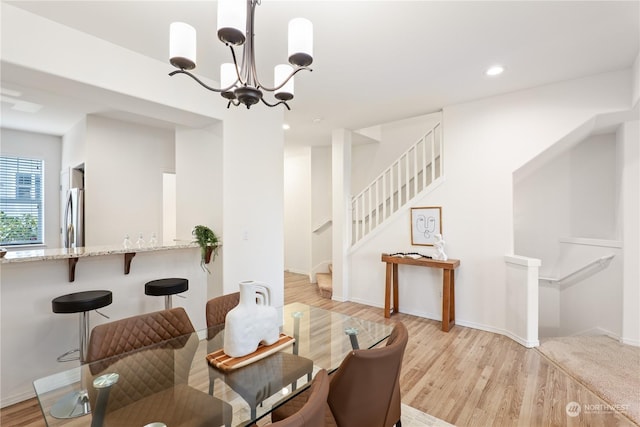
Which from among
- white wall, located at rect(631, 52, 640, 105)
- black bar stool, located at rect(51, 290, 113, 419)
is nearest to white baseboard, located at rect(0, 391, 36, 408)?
black bar stool, located at rect(51, 290, 113, 419)

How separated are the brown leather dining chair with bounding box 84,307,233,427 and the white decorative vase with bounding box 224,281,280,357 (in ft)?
0.83

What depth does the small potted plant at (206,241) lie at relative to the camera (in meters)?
3.08

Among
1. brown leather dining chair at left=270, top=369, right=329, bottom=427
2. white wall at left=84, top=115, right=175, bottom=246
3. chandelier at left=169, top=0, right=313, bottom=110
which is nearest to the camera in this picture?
brown leather dining chair at left=270, top=369, right=329, bottom=427

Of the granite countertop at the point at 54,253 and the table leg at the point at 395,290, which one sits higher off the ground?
the granite countertop at the point at 54,253

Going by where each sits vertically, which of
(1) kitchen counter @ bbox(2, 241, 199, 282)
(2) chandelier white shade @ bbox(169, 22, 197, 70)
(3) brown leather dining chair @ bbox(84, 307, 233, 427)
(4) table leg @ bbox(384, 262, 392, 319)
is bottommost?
(4) table leg @ bbox(384, 262, 392, 319)

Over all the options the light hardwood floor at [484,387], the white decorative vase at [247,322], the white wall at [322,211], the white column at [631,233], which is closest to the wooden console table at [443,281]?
the light hardwood floor at [484,387]

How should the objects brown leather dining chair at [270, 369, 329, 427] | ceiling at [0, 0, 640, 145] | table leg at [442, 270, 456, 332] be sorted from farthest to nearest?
table leg at [442, 270, 456, 332]
ceiling at [0, 0, 640, 145]
brown leather dining chair at [270, 369, 329, 427]

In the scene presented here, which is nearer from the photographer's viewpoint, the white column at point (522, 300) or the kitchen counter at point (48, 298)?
the kitchen counter at point (48, 298)

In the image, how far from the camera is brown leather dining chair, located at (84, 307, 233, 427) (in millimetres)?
1314

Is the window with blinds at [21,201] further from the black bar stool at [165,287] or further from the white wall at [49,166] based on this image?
the black bar stool at [165,287]

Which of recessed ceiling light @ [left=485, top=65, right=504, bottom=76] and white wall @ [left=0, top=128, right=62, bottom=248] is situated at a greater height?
recessed ceiling light @ [left=485, top=65, right=504, bottom=76]

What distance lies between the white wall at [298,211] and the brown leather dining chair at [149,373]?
4931 millimetres

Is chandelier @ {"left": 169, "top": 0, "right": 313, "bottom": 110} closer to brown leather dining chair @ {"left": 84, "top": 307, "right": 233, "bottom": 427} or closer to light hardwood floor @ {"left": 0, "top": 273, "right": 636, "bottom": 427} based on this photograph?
brown leather dining chair @ {"left": 84, "top": 307, "right": 233, "bottom": 427}

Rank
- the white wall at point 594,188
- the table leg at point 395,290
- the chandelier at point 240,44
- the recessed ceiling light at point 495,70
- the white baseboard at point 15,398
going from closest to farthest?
the chandelier at point 240,44, the white baseboard at point 15,398, the recessed ceiling light at point 495,70, the white wall at point 594,188, the table leg at point 395,290
